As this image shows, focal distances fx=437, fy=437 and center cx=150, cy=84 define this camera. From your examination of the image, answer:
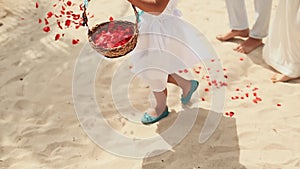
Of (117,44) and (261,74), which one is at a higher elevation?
(117,44)

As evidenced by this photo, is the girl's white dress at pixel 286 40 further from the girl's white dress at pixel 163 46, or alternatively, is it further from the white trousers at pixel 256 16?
the girl's white dress at pixel 163 46

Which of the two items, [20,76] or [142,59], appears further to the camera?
[20,76]

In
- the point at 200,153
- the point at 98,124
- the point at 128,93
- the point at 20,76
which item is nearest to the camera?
the point at 200,153

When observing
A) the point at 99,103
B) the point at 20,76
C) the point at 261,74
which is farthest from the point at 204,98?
the point at 20,76

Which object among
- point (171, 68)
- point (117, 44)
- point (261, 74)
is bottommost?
point (261, 74)

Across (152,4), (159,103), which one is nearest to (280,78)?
(159,103)

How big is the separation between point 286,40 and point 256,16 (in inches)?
16.1

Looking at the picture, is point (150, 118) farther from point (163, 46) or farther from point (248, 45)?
point (248, 45)

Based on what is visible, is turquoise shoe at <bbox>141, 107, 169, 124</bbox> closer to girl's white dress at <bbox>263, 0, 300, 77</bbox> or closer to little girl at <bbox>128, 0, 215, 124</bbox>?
little girl at <bbox>128, 0, 215, 124</bbox>

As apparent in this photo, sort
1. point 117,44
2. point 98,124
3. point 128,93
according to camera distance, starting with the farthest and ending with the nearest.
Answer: point 128,93, point 98,124, point 117,44

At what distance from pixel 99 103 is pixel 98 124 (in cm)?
23

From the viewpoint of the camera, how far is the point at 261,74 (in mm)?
3418

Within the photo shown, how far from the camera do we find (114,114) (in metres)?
3.13

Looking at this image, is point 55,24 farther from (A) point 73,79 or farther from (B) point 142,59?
(B) point 142,59
